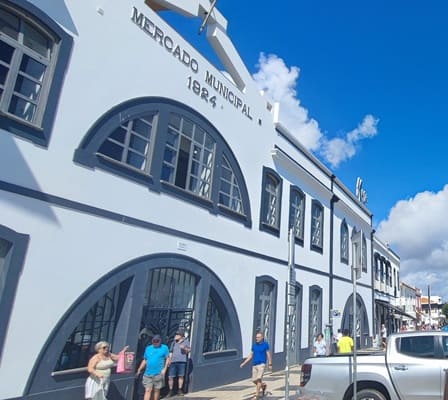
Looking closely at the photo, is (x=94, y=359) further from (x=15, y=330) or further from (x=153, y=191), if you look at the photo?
(x=153, y=191)

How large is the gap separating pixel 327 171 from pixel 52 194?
1597 cm

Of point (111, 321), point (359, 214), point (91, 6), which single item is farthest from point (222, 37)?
point (359, 214)

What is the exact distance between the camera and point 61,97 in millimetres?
7797

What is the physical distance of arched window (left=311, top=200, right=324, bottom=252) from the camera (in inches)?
741

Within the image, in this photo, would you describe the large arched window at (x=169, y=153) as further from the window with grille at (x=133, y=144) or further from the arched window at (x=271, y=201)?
the arched window at (x=271, y=201)

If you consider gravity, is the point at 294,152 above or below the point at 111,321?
above

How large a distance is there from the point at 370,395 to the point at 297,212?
10.4 metres

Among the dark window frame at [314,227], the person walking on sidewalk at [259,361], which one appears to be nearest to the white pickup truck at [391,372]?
the person walking on sidewalk at [259,361]

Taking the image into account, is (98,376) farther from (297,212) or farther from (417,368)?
(297,212)

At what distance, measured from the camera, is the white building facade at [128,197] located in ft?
23.1

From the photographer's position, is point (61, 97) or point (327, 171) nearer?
point (61, 97)

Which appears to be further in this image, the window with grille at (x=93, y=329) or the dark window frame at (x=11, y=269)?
the window with grille at (x=93, y=329)

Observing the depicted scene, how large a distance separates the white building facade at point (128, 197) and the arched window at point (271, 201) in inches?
1.7

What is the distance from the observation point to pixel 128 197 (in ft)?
29.7
